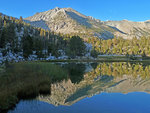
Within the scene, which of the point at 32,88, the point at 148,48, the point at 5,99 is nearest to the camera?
the point at 5,99

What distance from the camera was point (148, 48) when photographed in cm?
18125

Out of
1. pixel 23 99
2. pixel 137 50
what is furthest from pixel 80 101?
pixel 137 50

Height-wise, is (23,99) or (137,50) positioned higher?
(137,50)

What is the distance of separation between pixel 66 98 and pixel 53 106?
356cm

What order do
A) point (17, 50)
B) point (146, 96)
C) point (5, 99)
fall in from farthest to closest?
1. point (17, 50)
2. point (146, 96)
3. point (5, 99)

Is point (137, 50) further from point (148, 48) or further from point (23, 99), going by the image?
point (23, 99)


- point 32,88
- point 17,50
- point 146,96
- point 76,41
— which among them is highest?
point 76,41

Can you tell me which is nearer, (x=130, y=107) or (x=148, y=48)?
(x=130, y=107)

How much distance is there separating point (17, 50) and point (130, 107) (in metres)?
103

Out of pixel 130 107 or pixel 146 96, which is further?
pixel 146 96

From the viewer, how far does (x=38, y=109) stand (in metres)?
15.8

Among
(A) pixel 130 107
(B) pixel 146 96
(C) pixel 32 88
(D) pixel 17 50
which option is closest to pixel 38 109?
(C) pixel 32 88

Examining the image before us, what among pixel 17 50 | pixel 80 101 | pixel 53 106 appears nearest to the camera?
pixel 53 106

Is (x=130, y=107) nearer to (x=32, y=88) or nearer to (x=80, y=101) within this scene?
(x=80, y=101)
